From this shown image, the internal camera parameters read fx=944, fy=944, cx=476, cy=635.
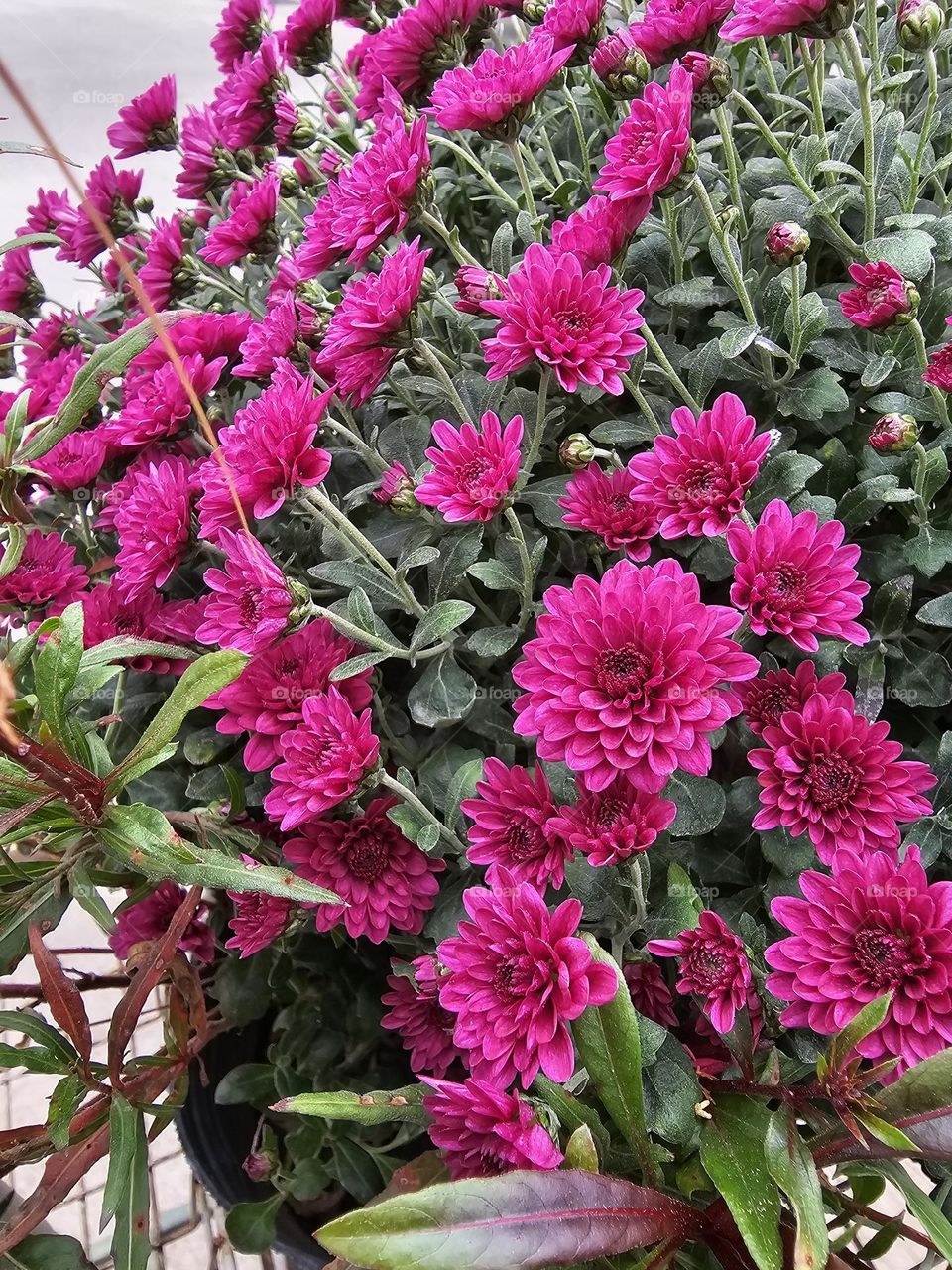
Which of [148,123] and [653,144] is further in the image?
[148,123]

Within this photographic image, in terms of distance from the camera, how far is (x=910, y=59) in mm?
700

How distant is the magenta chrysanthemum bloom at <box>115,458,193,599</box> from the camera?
518mm

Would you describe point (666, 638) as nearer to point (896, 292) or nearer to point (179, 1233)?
point (896, 292)

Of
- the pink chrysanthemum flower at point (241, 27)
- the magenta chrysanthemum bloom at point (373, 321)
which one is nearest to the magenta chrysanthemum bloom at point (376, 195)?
the magenta chrysanthemum bloom at point (373, 321)

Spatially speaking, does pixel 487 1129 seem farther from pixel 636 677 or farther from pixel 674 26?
pixel 674 26

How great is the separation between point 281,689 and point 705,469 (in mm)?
241

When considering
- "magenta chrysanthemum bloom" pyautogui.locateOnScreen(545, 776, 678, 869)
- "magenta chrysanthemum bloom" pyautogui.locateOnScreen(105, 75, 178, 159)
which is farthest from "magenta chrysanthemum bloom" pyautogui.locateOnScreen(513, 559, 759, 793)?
"magenta chrysanthemum bloom" pyautogui.locateOnScreen(105, 75, 178, 159)

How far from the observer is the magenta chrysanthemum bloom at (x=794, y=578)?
43cm

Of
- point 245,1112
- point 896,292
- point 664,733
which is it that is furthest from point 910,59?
point 245,1112

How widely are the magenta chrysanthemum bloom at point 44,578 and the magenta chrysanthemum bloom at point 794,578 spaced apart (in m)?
0.43

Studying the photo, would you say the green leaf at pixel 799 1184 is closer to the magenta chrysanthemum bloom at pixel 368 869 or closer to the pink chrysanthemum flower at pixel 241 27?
the magenta chrysanthemum bloom at pixel 368 869

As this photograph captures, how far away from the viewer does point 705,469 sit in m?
0.45

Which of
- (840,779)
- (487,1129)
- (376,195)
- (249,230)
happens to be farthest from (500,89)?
(487,1129)

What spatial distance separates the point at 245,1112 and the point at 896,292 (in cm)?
A: 71
